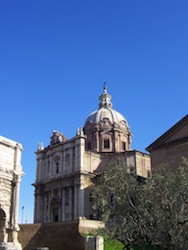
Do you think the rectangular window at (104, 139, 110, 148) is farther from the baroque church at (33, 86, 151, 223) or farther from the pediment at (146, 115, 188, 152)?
the pediment at (146, 115, 188, 152)

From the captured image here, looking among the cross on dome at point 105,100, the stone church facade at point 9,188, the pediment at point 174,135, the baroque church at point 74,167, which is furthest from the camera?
the cross on dome at point 105,100

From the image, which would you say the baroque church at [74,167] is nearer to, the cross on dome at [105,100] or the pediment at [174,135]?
the cross on dome at [105,100]

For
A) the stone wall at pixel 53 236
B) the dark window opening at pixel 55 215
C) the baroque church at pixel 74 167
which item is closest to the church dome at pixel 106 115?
the baroque church at pixel 74 167

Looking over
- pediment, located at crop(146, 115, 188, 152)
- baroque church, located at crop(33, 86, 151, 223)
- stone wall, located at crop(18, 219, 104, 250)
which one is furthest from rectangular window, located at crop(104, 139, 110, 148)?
stone wall, located at crop(18, 219, 104, 250)

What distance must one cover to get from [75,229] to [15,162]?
737 centimetres

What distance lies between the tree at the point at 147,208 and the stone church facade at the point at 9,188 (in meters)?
7.90

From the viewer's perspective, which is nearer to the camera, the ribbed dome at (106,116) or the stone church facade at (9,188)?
the stone church facade at (9,188)

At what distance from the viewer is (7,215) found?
89.9 feet

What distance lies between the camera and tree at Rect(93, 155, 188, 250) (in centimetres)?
1941

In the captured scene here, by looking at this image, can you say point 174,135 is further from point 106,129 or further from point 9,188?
point 106,129

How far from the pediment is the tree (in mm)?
14782

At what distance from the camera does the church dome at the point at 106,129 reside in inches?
2186

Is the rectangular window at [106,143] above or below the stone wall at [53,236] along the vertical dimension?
above

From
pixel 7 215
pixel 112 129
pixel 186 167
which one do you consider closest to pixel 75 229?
pixel 7 215
